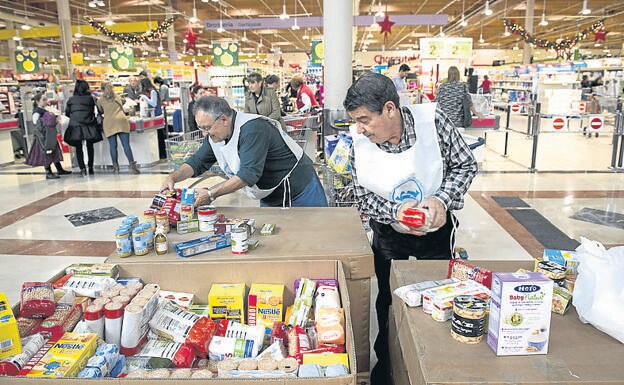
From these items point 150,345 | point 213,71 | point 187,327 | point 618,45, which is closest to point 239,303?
point 187,327

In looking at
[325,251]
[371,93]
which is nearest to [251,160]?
[325,251]

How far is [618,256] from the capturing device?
133cm

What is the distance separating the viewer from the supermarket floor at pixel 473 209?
Answer: 4645 mm

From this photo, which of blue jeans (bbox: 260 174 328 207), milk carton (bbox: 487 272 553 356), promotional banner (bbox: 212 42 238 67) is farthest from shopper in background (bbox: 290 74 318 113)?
milk carton (bbox: 487 272 553 356)

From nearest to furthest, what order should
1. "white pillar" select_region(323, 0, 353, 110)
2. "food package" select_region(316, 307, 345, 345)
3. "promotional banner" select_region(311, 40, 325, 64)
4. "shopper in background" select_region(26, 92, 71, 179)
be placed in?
"food package" select_region(316, 307, 345, 345) < "white pillar" select_region(323, 0, 353, 110) < "shopper in background" select_region(26, 92, 71, 179) < "promotional banner" select_region(311, 40, 325, 64)

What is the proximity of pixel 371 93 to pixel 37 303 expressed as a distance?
1.34 m

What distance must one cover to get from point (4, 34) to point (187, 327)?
1098 inches

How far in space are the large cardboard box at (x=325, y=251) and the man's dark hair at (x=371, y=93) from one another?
0.56 metres

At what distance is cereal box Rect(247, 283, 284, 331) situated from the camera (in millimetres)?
1693

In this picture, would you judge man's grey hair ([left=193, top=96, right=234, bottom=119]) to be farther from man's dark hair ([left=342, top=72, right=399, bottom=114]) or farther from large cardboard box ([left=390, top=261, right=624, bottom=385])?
large cardboard box ([left=390, top=261, right=624, bottom=385])

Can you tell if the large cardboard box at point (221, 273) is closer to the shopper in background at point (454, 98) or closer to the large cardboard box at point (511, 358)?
the large cardboard box at point (511, 358)

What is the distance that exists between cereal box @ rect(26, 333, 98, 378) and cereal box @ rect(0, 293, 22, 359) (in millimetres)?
96

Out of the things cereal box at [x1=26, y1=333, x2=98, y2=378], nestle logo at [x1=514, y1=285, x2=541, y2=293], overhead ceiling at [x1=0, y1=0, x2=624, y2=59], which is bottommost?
cereal box at [x1=26, y1=333, x2=98, y2=378]

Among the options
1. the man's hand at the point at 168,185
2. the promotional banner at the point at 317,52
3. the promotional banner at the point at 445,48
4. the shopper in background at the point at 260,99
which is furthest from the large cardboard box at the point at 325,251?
the promotional banner at the point at 317,52
